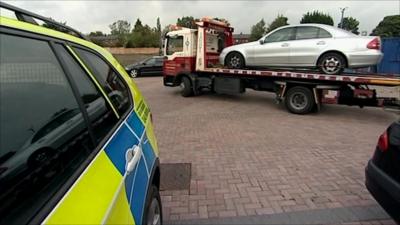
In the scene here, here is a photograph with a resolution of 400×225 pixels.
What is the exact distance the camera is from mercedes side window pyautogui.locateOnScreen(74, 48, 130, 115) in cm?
212

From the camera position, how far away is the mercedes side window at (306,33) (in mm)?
9055

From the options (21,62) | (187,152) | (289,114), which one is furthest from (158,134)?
(21,62)

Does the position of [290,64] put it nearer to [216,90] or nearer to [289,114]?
[289,114]

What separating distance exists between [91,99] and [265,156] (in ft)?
13.1

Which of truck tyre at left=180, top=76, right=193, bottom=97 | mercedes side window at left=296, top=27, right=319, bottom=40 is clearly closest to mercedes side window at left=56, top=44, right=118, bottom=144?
mercedes side window at left=296, top=27, right=319, bottom=40

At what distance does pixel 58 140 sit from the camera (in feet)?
4.56

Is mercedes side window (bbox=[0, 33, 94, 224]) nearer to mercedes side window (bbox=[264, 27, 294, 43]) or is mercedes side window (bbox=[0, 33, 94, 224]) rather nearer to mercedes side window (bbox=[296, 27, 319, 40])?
mercedes side window (bbox=[296, 27, 319, 40])

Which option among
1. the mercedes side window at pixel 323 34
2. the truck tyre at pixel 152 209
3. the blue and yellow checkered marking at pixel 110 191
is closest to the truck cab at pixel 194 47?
the mercedes side window at pixel 323 34

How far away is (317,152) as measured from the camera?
220 inches

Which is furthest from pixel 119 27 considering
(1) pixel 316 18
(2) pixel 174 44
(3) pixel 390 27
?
(2) pixel 174 44

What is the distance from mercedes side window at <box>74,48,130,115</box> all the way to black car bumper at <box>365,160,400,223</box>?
221cm

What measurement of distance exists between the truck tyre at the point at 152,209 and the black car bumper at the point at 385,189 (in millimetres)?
1878

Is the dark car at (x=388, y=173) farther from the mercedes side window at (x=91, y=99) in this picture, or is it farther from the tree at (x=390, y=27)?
the tree at (x=390, y=27)

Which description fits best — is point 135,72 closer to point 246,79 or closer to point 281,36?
point 246,79
